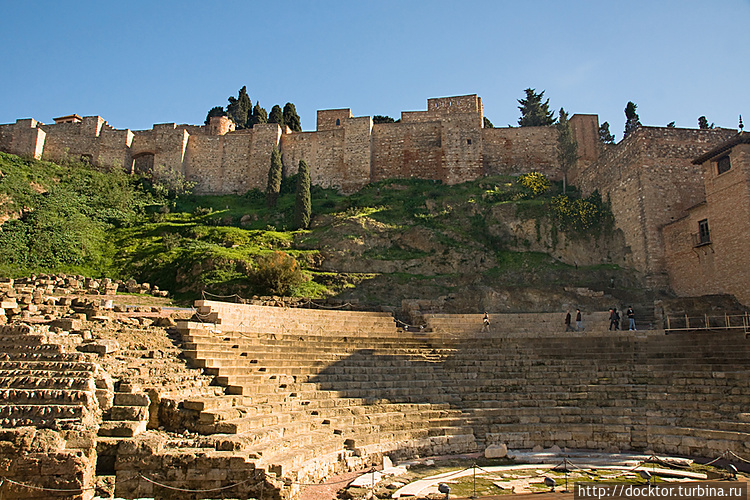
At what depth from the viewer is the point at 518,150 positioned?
3362 centimetres

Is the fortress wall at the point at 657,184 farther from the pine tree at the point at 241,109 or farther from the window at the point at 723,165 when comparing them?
the pine tree at the point at 241,109

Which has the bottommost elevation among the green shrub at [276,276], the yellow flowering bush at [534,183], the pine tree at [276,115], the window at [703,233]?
the green shrub at [276,276]

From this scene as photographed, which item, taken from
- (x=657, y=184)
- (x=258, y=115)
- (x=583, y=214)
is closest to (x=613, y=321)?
(x=657, y=184)

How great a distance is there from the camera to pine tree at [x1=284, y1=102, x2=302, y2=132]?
42247 mm

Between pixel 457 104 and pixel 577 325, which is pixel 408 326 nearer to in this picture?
pixel 577 325

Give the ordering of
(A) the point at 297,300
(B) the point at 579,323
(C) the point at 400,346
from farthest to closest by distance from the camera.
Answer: (A) the point at 297,300, (B) the point at 579,323, (C) the point at 400,346

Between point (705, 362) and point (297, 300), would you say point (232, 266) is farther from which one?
point (705, 362)

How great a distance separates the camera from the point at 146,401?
7855mm

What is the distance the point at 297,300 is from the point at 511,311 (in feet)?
28.1

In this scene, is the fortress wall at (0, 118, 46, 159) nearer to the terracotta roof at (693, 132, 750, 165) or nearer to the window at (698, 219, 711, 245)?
the terracotta roof at (693, 132, 750, 165)

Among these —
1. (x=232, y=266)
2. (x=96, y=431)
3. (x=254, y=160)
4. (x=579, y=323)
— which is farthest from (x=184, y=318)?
(x=254, y=160)

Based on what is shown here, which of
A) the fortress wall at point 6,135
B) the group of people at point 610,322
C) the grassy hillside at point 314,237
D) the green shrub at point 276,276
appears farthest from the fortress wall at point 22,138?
the group of people at point 610,322

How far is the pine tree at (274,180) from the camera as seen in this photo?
3186 centimetres

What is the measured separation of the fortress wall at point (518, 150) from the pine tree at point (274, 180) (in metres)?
13.2
